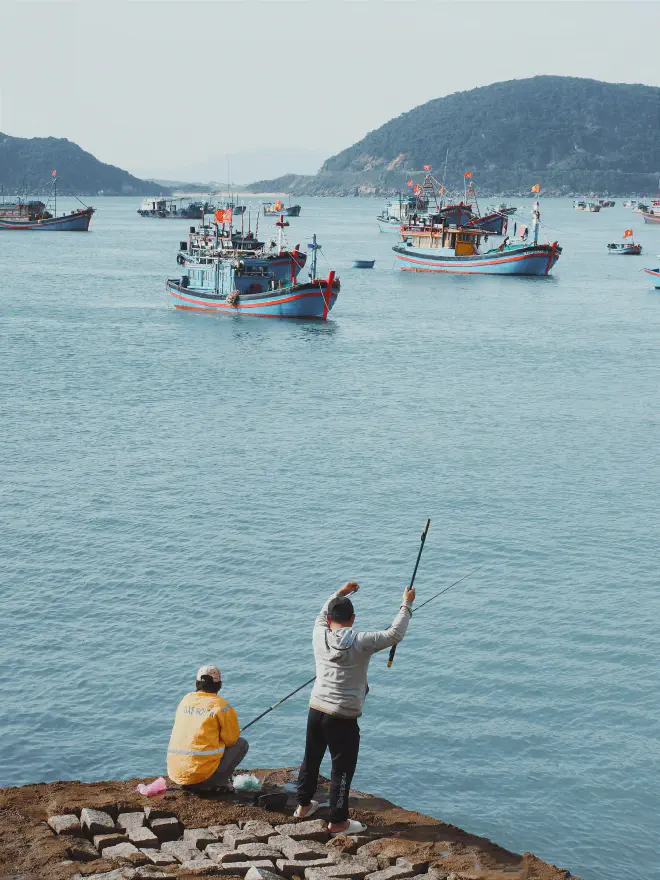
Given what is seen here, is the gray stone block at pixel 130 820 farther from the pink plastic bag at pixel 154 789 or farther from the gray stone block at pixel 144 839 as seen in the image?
the pink plastic bag at pixel 154 789

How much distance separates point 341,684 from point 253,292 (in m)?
50.4

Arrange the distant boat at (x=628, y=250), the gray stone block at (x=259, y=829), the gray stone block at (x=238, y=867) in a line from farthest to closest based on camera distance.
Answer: the distant boat at (x=628, y=250), the gray stone block at (x=259, y=829), the gray stone block at (x=238, y=867)

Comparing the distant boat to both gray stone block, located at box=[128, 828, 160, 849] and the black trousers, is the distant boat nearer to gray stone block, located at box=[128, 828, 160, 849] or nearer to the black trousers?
the black trousers

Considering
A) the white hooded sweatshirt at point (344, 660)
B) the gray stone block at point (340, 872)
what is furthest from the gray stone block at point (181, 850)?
the white hooded sweatshirt at point (344, 660)

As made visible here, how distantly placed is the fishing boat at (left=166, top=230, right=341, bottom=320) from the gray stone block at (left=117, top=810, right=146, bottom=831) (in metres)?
47.8

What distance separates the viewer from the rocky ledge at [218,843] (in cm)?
870

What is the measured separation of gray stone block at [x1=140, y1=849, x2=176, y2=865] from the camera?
8.74m

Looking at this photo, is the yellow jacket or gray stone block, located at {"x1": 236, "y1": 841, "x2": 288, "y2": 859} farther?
the yellow jacket

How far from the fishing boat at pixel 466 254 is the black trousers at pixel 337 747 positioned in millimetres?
77065

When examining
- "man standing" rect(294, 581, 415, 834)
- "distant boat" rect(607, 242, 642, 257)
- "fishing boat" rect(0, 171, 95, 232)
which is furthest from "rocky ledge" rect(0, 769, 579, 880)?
"fishing boat" rect(0, 171, 95, 232)

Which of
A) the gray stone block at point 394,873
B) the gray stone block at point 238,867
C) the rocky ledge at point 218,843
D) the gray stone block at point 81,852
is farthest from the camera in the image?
the gray stone block at point 81,852

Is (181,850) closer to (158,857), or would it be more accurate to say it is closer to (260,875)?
(158,857)

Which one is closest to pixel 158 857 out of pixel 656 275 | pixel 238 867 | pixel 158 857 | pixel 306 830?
pixel 158 857

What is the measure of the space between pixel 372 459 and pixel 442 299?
44863mm
